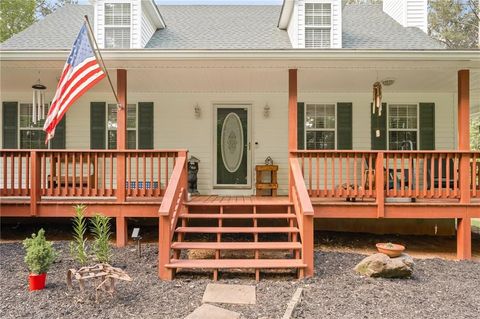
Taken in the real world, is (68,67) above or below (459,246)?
above

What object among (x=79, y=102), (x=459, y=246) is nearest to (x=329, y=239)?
→ (x=459, y=246)

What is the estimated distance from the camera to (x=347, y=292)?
Result: 3707mm

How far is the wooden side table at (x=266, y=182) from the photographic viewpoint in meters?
7.16

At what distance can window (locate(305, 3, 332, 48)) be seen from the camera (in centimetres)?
698

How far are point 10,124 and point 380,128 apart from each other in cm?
827

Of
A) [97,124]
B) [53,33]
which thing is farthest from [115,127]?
[53,33]

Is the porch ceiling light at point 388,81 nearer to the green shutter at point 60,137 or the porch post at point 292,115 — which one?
the porch post at point 292,115

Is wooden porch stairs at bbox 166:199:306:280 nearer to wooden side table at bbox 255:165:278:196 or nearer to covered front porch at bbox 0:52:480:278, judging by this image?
covered front porch at bbox 0:52:480:278

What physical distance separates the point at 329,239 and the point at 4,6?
63.2 feet

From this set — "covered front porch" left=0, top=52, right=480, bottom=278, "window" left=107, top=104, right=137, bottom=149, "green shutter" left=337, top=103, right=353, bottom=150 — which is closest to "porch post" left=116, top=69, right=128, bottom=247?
"covered front porch" left=0, top=52, right=480, bottom=278

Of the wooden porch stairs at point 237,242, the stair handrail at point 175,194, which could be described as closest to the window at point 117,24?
the stair handrail at point 175,194

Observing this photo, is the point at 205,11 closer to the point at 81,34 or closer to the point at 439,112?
the point at 81,34

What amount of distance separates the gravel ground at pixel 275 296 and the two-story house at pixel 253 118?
103 cm

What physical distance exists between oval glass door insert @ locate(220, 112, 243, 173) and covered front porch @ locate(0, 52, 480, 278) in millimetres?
146
